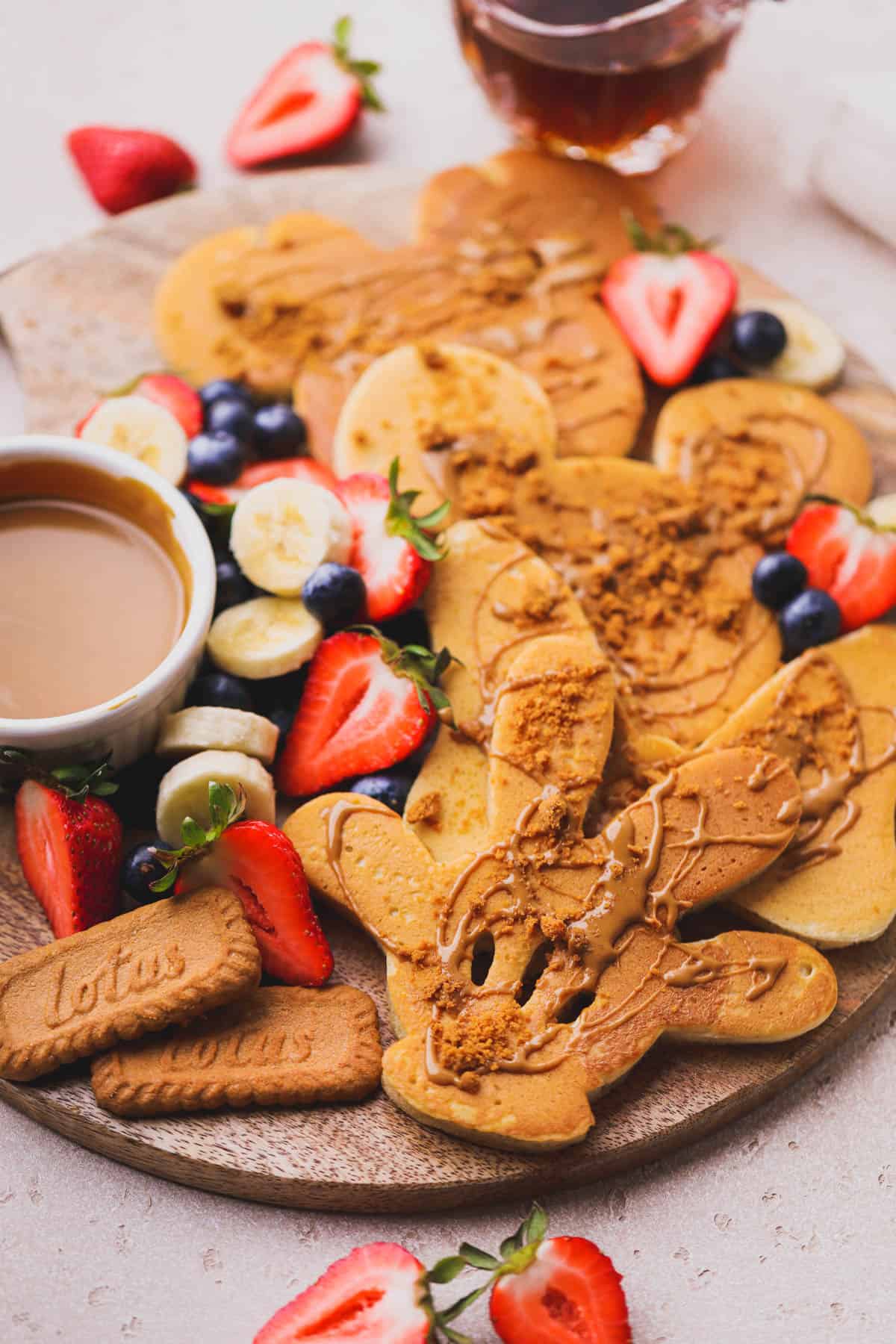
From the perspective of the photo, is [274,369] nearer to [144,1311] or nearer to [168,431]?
[168,431]

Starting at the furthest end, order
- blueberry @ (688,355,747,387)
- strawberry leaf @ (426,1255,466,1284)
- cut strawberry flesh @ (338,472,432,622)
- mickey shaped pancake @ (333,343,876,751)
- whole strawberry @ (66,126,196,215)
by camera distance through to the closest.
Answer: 1. whole strawberry @ (66,126,196,215)
2. blueberry @ (688,355,747,387)
3. mickey shaped pancake @ (333,343,876,751)
4. cut strawberry flesh @ (338,472,432,622)
5. strawberry leaf @ (426,1255,466,1284)

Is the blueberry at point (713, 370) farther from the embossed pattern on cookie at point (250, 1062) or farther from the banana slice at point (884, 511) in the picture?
the embossed pattern on cookie at point (250, 1062)

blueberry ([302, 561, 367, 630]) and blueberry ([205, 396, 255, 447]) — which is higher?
blueberry ([205, 396, 255, 447])

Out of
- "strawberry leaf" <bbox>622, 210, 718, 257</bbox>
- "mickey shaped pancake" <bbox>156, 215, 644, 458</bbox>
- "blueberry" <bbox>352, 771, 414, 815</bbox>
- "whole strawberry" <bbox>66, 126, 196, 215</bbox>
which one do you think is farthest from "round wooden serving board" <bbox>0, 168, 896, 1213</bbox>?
"whole strawberry" <bbox>66, 126, 196, 215</bbox>

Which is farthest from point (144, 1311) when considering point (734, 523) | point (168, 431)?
point (734, 523)

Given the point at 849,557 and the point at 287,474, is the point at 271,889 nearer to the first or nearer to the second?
the point at 287,474

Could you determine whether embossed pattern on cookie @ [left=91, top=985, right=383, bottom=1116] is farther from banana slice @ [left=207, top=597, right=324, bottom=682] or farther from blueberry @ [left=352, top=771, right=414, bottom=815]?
banana slice @ [left=207, top=597, right=324, bottom=682]

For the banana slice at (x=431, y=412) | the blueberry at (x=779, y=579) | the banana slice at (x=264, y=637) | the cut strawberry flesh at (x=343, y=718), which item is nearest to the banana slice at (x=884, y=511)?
the blueberry at (x=779, y=579)
